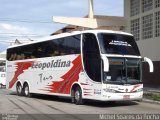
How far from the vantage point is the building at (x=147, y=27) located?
34500mm

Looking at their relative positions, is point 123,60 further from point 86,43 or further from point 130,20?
point 130,20

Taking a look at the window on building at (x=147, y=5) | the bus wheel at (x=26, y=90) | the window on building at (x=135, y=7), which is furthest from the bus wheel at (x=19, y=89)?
the window on building at (x=135, y=7)

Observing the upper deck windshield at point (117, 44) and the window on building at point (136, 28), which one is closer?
the upper deck windshield at point (117, 44)

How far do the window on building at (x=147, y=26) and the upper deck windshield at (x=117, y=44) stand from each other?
14002 millimetres

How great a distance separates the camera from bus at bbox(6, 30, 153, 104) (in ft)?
66.7

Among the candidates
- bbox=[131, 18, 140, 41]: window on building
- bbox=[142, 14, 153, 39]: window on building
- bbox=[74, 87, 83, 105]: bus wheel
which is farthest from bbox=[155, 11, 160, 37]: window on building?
bbox=[74, 87, 83, 105]: bus wheel

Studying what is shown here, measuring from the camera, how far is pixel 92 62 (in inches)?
821

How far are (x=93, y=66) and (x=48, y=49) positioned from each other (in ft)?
17.4

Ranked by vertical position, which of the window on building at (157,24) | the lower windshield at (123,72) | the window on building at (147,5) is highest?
the window on building at (147,5)

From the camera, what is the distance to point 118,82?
20.4 metres

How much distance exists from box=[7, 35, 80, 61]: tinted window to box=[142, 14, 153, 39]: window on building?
11.2m

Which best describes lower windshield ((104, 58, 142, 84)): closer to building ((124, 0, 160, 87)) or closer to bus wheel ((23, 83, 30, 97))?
bus wheel ((23, 83, 30, 97))

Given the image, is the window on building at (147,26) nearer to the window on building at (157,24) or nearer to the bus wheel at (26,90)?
the window on building at (157,24)

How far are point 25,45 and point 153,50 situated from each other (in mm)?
11177
